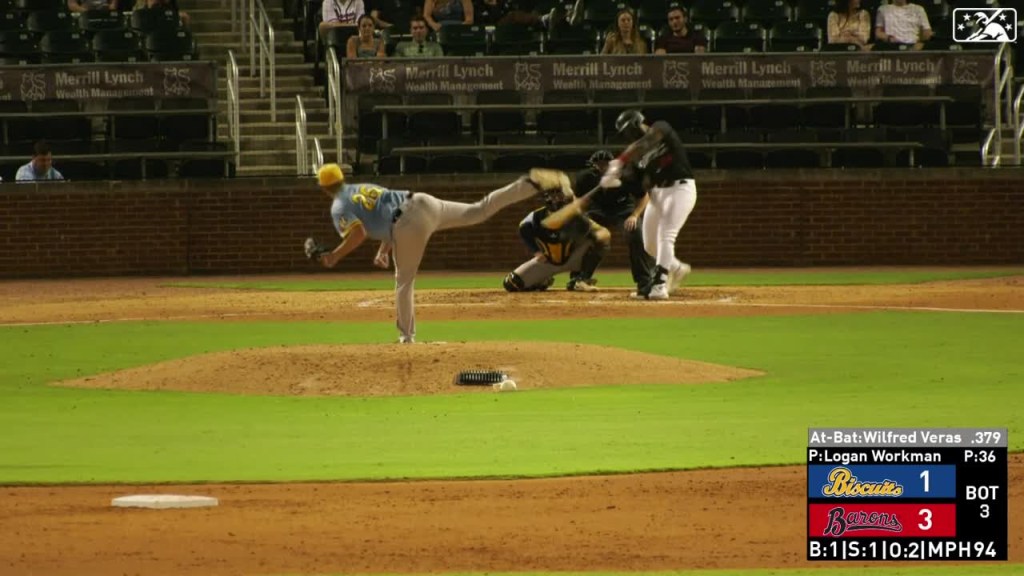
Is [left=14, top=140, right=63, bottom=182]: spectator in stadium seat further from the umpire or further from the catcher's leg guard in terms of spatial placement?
the umpire

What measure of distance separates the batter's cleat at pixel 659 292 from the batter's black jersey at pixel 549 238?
3.43 ft

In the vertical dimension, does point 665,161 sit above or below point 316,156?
above

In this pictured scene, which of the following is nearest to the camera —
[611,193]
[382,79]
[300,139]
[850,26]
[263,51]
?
[611,193]

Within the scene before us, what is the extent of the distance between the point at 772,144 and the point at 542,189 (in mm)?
13704

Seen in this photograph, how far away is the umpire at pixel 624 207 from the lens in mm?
21547

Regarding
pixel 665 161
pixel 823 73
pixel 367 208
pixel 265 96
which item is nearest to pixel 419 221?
pixel 367 208

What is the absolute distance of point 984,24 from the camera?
29094 mm

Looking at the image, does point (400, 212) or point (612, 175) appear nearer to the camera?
point (400, 212)

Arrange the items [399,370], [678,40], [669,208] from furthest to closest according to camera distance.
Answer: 1. [678,40]
2. [669,208]
3. [399,370]

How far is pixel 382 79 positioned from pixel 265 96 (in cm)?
365

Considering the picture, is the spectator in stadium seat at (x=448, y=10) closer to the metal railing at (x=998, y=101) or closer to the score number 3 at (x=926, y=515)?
the metal railing at (x=998, y=101)

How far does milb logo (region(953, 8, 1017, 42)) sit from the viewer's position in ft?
94.6

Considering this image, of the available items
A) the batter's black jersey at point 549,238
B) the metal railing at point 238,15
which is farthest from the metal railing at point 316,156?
the batter's black jersey at point 549,238

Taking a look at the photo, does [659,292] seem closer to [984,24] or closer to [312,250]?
[312,250]
